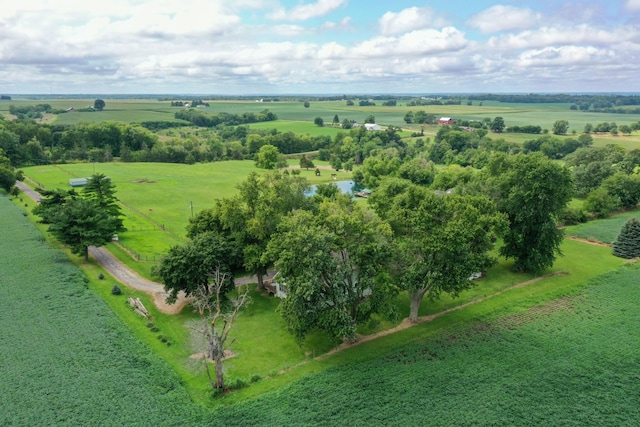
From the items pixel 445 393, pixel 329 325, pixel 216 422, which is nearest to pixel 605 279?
pixel 445 393

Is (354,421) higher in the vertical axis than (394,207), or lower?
lower

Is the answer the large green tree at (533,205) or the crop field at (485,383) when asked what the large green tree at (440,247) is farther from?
the large green tree at (533,205)

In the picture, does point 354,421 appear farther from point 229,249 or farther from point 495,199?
point 495,199

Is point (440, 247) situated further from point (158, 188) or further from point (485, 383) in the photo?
point (158, 188)

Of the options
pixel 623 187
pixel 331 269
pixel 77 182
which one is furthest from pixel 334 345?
pixel 77 182

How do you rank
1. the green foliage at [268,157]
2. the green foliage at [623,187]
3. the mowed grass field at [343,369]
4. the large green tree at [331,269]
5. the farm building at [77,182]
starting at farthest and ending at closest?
the green foliage at [268,157] < the farm building at [77,182] < the green foliage at [623,187] < the large green tree at [331,269] < the mowed grass field at [343,369]

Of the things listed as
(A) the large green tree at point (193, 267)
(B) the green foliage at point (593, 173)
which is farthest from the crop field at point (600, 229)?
(A) the large green tree at point (193, 267)
